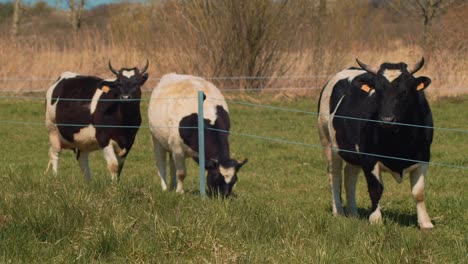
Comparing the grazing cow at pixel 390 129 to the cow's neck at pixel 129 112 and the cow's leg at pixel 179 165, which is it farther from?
the cow's neck at pixel 129 112

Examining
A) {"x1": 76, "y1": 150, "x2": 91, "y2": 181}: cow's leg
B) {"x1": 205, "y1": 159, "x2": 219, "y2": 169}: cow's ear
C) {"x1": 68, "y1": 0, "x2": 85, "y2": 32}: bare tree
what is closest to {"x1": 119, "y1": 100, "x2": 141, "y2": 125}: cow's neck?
{"x1": 76, "y1": 150, "x2": 91, "y2": 181}: cow's leg

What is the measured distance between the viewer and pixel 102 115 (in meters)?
11.5

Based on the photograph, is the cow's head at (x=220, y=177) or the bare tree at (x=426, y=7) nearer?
the cow's head at (x=220, y=177)

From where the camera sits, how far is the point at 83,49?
26.6 meters

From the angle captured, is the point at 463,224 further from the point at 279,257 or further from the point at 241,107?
the point at 241,107

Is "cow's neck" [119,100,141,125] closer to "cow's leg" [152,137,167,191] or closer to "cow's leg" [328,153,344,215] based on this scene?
"cow's leg" [152,137,167,191]

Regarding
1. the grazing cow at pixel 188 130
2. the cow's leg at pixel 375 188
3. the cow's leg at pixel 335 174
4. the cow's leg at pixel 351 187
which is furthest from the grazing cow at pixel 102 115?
the cow's leg at pixel 375 188

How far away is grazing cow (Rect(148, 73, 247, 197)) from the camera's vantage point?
964 centimetres

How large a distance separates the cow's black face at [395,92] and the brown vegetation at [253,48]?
13.8 metres

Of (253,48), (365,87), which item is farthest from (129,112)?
(253,48)

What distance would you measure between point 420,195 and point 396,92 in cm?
107

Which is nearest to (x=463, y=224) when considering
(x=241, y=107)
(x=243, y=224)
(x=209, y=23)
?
(x=243, y=224)

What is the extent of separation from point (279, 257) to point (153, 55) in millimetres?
19268

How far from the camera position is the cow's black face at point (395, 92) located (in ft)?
26.9
